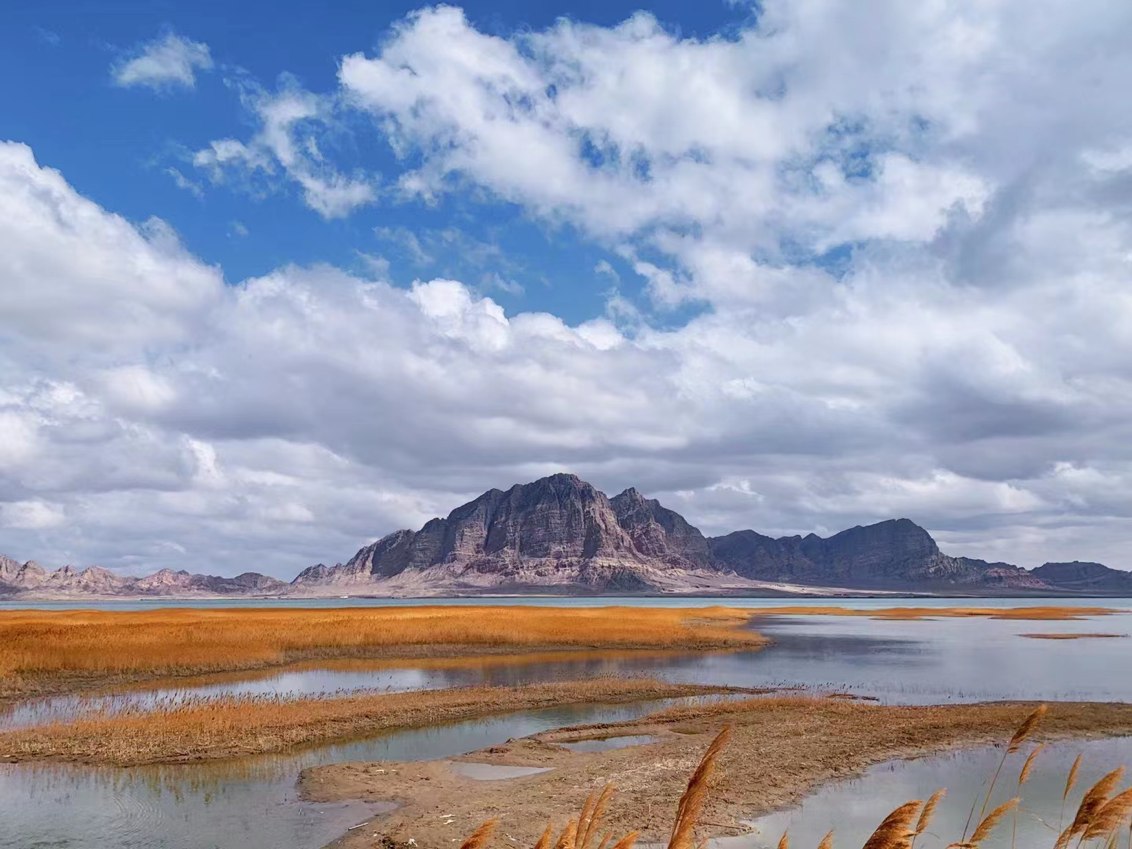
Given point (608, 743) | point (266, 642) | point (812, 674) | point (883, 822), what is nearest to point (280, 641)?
point (266, 642)

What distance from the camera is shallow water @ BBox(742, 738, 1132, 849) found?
52.6 feet

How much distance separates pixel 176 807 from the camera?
18.4 metres

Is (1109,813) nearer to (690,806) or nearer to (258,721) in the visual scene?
(690,806)

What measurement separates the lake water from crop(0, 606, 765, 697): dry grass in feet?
16.1

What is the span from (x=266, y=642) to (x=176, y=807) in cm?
3661

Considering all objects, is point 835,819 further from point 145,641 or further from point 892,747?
point 145,641

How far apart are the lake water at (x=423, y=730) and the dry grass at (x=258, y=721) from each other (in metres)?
1.20

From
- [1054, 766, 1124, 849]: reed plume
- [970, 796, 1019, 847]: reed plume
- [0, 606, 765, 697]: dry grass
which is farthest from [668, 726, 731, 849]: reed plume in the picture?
[0, 606, 765, 697]: dry grass

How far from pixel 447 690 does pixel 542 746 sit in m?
12.7

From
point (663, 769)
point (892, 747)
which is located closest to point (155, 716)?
point (663, 769)

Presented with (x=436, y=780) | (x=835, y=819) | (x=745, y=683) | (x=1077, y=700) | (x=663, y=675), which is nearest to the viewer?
(x=835, y=819)

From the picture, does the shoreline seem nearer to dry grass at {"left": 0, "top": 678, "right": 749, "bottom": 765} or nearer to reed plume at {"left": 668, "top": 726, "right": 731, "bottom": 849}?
dry grass at {"left": 0, "top": 678, "right": 749, "bottom": 765}

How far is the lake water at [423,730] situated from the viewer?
55.6 feet

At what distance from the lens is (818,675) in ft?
152
